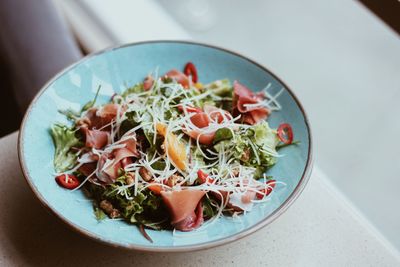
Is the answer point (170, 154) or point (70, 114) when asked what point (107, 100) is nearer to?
point (70, 114)

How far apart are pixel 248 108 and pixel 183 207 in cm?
33

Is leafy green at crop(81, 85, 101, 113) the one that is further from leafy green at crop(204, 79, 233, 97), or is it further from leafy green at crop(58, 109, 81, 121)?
leafy green at crop(204, 79, 233, 97)

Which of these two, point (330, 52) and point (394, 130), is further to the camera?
point (330, 52)

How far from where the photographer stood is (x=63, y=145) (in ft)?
3.74

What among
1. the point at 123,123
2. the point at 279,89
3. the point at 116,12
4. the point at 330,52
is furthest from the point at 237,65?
the point at 330,52

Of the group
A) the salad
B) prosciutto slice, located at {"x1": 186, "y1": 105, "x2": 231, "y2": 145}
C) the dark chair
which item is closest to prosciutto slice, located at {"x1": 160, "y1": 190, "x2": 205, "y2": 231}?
the salad

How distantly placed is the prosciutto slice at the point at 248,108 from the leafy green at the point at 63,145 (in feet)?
1.33

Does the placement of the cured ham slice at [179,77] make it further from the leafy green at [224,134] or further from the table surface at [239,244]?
the table surface at [239,244]

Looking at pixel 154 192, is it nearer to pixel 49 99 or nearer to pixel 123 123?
pixel 123 123

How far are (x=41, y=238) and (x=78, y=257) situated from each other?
4.0 inches

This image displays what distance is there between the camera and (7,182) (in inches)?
46.1

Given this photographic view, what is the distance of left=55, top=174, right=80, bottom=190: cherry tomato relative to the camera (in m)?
1.06

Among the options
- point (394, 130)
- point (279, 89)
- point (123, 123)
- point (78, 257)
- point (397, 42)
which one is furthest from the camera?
point (397, 42)

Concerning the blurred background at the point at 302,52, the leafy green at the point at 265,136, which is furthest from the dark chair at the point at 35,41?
the leafy green at the point at 265,136
